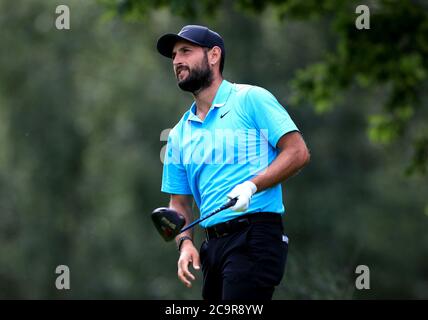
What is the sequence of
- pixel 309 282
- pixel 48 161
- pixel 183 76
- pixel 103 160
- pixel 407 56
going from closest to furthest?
pixel 183 76
pixel 309 282
pixel 407 56
pixel 48 161
pixel 103 160

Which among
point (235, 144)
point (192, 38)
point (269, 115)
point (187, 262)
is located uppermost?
point (192, 38)

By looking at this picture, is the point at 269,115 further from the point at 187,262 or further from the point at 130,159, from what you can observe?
the point at 130,159

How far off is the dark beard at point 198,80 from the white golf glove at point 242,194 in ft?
2.96

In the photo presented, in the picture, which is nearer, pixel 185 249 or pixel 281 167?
pixel 281 167

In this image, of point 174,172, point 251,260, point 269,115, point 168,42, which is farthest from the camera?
point 174,172

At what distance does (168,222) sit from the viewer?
6430 mm

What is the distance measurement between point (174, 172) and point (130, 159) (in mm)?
26065

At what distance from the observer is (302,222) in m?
29.6

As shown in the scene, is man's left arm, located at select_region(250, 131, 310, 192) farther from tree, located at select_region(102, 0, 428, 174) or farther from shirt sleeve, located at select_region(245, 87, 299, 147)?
tree, located at select_region(102, 0, 428, 174)

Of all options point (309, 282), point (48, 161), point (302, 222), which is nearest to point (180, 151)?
point (309, 282)

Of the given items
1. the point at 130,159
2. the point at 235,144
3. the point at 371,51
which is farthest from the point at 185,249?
the point at 130,159

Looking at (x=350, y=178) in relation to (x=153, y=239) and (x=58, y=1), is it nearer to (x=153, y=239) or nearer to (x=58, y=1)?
(x=153, y=239)

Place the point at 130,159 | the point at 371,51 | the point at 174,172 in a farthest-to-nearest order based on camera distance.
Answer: the point at 130,159, the point at 371,51, the point at 174,172

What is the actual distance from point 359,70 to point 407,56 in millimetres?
776
